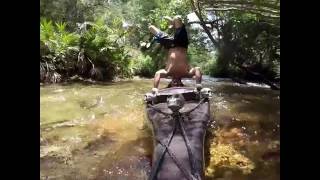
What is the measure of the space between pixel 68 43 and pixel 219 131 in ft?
Result: 7.55

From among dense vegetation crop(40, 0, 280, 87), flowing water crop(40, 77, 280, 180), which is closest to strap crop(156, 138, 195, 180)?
flowing water crop(40, 77, 280, 180)

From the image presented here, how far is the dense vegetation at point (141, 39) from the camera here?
445 centimetres

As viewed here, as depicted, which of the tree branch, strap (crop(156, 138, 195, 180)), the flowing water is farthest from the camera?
the tree branch

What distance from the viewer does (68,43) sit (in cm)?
458

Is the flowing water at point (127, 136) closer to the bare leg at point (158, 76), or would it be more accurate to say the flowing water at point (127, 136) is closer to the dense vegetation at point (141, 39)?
the bare leg at point (158, 76)

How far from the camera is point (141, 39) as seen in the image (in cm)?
489

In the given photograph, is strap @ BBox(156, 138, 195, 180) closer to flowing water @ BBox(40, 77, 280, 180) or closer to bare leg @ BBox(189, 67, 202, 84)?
flowing water @ BBox(40, 77, 280, 180)

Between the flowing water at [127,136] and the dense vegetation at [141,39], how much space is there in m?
0.66

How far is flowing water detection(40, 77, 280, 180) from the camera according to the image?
106 inches

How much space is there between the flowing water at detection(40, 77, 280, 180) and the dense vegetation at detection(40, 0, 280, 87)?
0.66m

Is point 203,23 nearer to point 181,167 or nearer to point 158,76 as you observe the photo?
point 158,76
